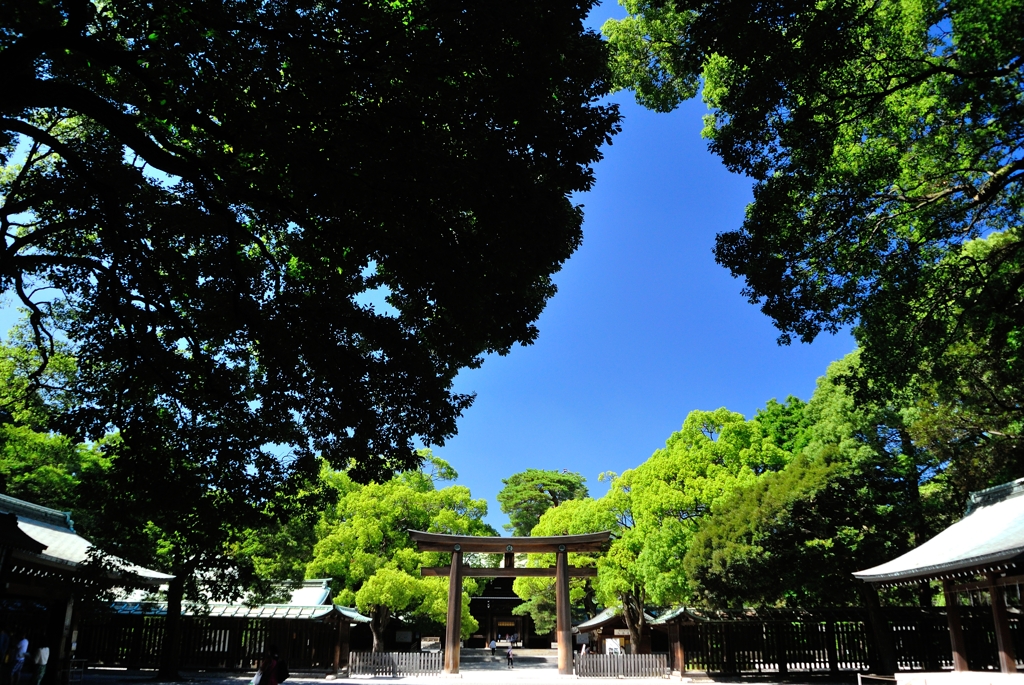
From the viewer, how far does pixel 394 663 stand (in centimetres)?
2002

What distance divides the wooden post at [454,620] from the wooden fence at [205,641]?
405 cm

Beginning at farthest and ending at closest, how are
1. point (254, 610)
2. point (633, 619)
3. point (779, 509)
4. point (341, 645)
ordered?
point (633, 619), point (254, 610), point (341, 645), point (779, 509)

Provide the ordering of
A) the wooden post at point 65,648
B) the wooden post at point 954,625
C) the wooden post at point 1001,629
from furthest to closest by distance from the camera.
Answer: the wooden post at point 954,625 → the wooden post at point 65,648 → the wooden post at point 1001,629

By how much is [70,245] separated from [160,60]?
4.27 meters

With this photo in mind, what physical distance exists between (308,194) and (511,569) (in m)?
17.8

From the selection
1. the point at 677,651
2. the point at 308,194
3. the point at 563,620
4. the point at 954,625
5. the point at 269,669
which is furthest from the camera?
the point at 563,620

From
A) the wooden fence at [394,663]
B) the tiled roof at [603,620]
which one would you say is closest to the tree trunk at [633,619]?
the tiled roof at [603,620]

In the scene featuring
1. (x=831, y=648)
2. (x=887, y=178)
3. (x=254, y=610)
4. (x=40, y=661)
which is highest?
(x=887, y=178)

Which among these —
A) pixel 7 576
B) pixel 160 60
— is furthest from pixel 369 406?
pixel 7 576

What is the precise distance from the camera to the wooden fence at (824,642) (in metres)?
16.9

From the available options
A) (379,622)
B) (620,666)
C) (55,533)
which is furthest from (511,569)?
(55,533)

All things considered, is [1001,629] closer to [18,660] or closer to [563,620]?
[563,620]

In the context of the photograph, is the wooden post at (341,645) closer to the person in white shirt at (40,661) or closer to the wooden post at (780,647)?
the person in white shirt at (40,661)

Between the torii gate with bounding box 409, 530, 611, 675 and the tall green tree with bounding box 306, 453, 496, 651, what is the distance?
4.02 meters
